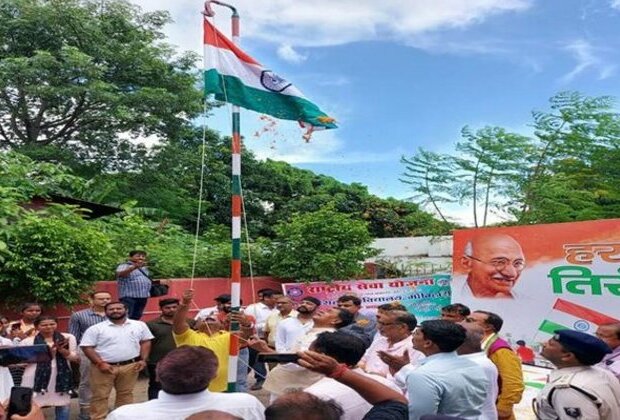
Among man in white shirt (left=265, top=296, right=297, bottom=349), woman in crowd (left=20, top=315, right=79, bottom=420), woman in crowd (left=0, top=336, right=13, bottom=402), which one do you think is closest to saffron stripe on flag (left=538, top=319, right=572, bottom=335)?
man in white shirt (left=265, top=296, right=297, bottom=349)

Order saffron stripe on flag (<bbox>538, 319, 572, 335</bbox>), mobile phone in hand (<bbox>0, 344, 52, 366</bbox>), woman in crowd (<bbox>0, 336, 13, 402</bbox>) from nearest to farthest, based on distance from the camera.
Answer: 1. mobile phone in hand (<bbox>0, 344, 52, 366</bbox>)
2. woman in crowd (<bbox>0, 336, 13, 402</bbox>)
3. saffron stripe on flag (<bbox>538, 319, 572, 335</bbox>)

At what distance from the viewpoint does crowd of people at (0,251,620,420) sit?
2.63 metres

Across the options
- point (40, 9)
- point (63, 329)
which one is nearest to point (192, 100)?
point (40, 9)

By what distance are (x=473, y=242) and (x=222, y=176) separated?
37.4 feet

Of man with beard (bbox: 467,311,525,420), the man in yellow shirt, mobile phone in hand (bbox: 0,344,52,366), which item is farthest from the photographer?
the man in yellow shirt

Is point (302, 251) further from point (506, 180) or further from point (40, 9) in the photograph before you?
point (40, 9)

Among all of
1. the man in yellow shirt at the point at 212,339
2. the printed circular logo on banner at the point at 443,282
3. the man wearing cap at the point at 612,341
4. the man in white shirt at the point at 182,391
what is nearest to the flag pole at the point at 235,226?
the man in yellow shirt at the point at 212,339

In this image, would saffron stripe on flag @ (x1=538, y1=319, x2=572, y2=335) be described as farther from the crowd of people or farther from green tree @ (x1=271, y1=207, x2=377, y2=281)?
green tree @ (x1=271, y1=207, x2=377, y2=281)

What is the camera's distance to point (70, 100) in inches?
727

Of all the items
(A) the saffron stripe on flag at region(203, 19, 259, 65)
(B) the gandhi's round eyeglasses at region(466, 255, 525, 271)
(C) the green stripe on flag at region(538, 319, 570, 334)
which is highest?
(A) the saffron stripe on flag at region(203, 19, 259, 65)

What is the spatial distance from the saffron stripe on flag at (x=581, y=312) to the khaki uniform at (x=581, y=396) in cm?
611

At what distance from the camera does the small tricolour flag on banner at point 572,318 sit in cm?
873

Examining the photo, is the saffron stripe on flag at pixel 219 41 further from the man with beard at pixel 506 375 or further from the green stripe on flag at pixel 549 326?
the green stripe on flag at pixel 549 326

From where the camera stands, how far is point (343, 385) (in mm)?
2980
